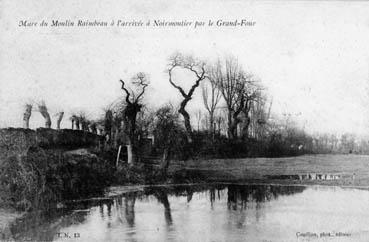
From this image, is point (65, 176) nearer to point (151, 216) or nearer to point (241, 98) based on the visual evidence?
point (151, 216)

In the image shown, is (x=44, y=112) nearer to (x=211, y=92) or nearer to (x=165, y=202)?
(x=165, y=202)

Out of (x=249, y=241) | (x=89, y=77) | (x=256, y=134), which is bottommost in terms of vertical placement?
(x=249, y=241)

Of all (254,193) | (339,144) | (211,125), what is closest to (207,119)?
(211,125)

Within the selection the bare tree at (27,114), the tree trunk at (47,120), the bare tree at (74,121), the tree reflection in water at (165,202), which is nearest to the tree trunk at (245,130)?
the tree reflection in water at (165,202)

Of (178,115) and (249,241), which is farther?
(178,115)

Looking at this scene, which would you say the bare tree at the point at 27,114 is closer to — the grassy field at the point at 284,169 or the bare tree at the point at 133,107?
the bare tree at the point at 133,107

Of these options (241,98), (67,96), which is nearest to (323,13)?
(241,98)
